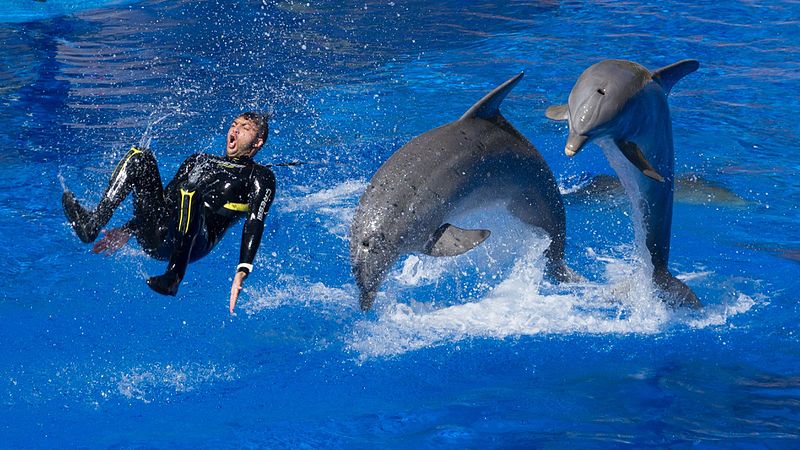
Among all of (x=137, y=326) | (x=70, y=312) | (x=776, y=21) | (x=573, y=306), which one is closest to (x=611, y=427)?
(x=573, y=306)

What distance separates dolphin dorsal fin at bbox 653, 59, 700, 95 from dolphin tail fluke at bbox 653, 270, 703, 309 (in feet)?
4.47

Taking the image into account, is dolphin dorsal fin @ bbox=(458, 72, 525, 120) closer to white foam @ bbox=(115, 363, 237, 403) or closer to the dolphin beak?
the dolphin beak

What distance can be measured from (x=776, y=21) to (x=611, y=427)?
11.8 meters

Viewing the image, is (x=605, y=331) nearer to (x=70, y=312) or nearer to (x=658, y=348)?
(x=658, y=348)

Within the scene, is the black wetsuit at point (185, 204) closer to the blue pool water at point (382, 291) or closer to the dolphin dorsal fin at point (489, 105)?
the blue pool water at point (382, 291)

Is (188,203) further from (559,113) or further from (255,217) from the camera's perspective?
(559,113)

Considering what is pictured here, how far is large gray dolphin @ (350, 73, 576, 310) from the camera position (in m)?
5.32

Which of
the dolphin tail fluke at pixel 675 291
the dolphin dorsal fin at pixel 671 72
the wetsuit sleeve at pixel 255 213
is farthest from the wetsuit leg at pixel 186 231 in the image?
the dolphin tail fluke at pixel 675 291

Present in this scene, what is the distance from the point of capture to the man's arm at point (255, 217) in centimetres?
526

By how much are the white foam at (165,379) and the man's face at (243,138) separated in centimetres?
A: 136

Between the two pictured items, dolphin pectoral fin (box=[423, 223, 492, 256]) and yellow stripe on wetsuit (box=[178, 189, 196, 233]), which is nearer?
dolphin pectoral fin (box=[423, 223, 492, 256])

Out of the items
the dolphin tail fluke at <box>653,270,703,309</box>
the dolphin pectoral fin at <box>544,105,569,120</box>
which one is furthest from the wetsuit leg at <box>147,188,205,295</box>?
the dolphin tail fluke at <box>653,270,703,309</box>

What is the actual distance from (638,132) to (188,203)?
8.98ft

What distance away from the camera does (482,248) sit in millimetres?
6883
